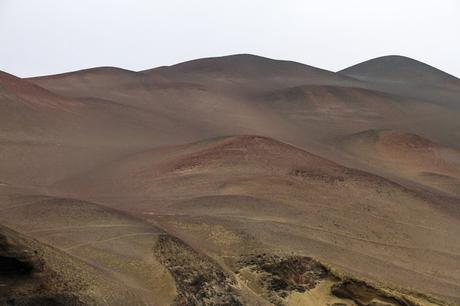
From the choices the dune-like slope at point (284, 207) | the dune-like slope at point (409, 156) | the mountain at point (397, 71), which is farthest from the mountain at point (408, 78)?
the dune-like slope at point (284, 207)

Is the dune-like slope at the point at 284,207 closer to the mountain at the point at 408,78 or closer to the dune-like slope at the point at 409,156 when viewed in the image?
the dune-like slope at the point at 409,156

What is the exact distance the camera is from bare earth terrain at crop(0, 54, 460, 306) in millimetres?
19219

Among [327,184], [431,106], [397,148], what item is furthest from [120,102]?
[431,106]

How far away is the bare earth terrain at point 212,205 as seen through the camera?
19.2 metres

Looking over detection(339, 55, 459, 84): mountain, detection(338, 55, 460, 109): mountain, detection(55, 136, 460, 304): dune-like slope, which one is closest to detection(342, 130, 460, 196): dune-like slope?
detection(55, 136, 460, 304): dune-like slope

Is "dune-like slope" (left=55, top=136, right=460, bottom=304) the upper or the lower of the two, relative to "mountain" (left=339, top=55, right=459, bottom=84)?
lower

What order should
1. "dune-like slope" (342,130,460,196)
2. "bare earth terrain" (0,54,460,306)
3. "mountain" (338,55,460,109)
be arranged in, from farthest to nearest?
1. "mountain" (338,55,460,109)
2. "dune-like slope" (342,130,460,196)
3. "bare earth terrain" (0,54,460,306)

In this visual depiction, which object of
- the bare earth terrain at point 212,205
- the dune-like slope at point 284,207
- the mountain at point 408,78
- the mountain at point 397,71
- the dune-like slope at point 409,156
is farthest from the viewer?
the mountain at point 397,71

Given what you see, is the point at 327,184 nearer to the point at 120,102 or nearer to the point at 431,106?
the point at 120,102

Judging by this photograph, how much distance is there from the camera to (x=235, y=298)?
1956 cm

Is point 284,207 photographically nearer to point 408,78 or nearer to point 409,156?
point 409,156

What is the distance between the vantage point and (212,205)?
90.3ft

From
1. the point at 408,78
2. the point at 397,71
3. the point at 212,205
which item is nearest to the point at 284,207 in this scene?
the point at 212,205

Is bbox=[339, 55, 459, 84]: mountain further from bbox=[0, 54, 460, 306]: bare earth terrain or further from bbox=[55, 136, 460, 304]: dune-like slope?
bbox=[55, 136, 460, 304]: dune-like slope
